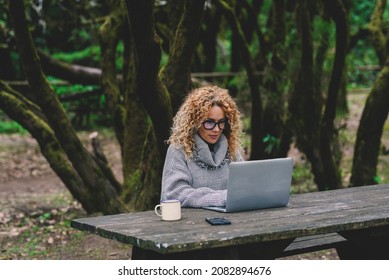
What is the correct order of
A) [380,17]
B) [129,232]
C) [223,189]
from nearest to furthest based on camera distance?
[129,232] → [223,189] → [380,17]

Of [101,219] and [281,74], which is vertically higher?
[281,74]

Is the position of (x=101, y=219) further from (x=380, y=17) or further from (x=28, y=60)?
(x=380, y=17)

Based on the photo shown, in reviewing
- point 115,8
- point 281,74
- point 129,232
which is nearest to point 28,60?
point 115,8

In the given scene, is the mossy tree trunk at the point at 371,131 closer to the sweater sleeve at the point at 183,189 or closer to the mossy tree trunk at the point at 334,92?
the mossy tree trunk at the point at 334,92

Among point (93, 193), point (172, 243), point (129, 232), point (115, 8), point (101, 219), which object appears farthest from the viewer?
point (115, 8)

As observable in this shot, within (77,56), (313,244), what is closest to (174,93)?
Answer: (313,244)

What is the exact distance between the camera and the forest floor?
7848 mm

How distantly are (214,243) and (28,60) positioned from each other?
4.76 m

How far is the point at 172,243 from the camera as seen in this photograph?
3.72 meters

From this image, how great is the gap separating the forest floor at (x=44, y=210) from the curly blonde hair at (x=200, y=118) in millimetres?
2558

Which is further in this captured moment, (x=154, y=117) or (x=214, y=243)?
(x=154, y=117)

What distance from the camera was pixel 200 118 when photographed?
5.20 metres

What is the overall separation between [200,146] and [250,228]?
3.77ft

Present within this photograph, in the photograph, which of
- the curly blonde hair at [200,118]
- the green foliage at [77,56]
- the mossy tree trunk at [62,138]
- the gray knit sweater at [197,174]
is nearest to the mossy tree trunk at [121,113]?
the mossy tree trunk at [62,138]
